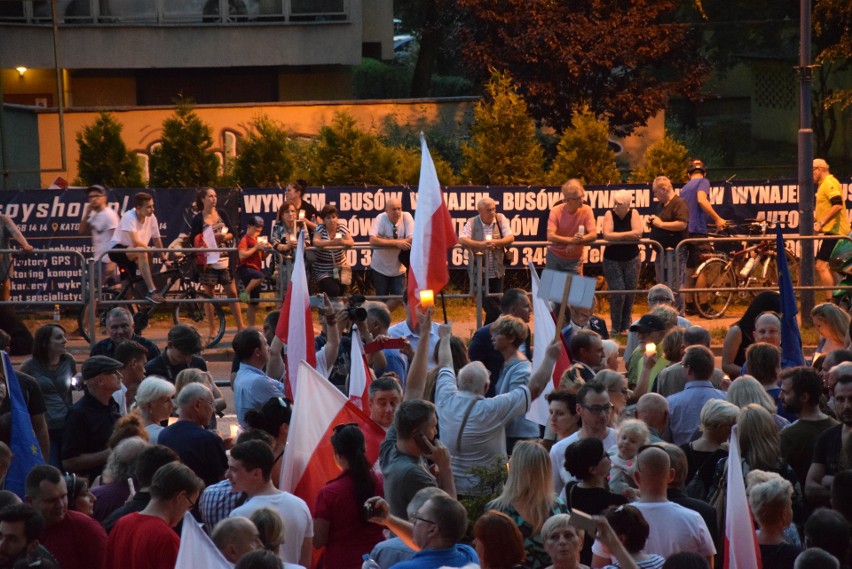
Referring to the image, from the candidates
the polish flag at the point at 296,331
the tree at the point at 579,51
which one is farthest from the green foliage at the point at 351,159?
the polish flag at the point at 296,331

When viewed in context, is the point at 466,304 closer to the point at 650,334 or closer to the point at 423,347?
the point at 650,334

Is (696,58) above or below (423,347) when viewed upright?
above

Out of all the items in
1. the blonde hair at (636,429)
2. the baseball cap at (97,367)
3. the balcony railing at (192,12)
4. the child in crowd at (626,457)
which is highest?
the balcony railing at (192,12)

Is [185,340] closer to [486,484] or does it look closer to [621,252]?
[486,484]

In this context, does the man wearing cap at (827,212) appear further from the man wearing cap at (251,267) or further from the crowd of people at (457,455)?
the man wearing cap at (251,267)

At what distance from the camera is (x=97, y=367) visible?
8.59 m

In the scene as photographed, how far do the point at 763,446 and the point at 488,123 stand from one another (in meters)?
15.3

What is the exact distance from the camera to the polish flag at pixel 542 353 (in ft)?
30.1

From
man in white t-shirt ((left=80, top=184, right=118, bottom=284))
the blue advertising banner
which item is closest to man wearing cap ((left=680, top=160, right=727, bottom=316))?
the blue advertising banner

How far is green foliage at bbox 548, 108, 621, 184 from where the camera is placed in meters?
21.8

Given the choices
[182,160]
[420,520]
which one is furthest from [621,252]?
[420,520]

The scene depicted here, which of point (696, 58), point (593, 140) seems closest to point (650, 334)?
point (593, 140)

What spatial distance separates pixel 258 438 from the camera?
23.2ft

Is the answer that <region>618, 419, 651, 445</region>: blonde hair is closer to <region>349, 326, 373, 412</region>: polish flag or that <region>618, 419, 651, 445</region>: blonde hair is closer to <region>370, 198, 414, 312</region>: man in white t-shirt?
<region>349, 326, 373, 412</region>: polish flag
